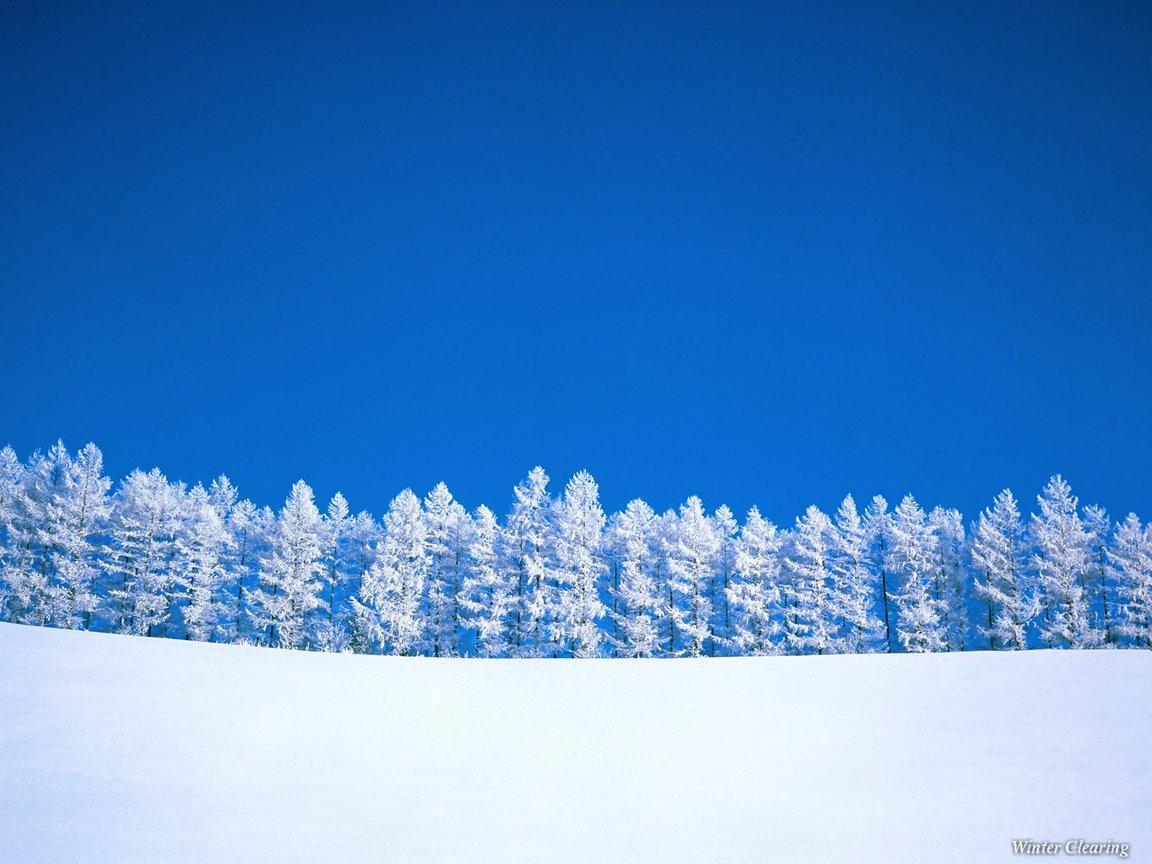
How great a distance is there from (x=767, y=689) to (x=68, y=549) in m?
40.2

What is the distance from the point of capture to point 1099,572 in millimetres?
43219

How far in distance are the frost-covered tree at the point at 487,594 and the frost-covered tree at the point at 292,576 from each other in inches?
340

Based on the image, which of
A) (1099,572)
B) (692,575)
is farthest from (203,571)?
(1099,572)

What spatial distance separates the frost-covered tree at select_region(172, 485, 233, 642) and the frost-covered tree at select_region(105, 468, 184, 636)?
77cm

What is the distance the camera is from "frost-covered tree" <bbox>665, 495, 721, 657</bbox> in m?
40.0

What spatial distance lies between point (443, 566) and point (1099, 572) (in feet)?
124

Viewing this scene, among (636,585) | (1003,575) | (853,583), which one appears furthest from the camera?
(853,583)

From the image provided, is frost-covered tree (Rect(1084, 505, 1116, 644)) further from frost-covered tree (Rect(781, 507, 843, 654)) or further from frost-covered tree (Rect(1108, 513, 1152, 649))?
frost-covered tree (Rect(781, 507, 843, 654))

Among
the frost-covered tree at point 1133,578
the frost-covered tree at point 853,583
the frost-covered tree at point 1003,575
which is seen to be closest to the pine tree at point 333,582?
the frost-covered tree at point 853,583

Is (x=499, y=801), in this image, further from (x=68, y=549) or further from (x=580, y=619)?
(x=68, y=549)

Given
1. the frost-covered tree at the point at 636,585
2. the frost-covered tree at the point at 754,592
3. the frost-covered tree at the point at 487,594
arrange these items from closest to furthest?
1. the frost-covered tree at the point at 487,594
2. the frost-covered tree at the point at 636,585
3. the frost-covered tree at the point at 754,592

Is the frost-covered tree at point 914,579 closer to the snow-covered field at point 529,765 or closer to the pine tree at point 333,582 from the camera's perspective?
the snow-covered field at point 529,765

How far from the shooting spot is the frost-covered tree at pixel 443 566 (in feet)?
133

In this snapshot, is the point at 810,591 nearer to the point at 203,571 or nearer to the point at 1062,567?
the point at 1062,567
